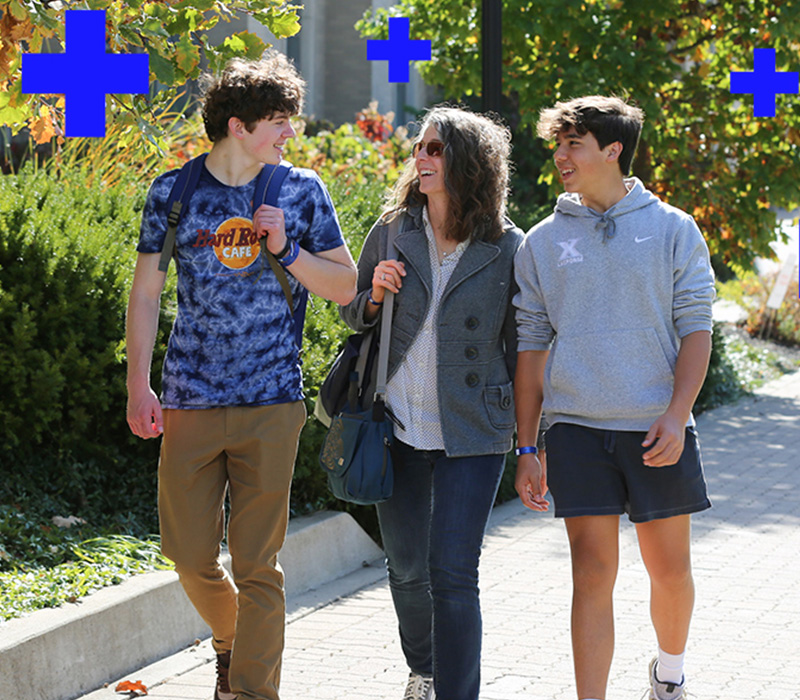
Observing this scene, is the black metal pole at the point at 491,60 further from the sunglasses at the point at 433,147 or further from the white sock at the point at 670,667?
the white sock at the point at 670,667

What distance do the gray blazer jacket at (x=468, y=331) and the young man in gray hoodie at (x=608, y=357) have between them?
0.11 m

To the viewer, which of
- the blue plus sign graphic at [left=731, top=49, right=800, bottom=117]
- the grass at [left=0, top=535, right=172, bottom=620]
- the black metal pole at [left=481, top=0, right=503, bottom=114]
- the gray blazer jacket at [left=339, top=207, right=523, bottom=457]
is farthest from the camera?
the blue plus sign graphic at [left=731, top=49, right=800, bottom=117]

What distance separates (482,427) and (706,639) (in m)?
1.88

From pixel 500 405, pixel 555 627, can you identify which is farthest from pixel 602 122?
pixel 555 627

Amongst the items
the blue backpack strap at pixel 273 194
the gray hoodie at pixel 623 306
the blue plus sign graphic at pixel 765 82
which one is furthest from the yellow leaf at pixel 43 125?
the blue plus sign graphic at pixel 765 82

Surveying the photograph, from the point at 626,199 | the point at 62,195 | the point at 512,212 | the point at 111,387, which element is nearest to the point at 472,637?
the point at 626,199

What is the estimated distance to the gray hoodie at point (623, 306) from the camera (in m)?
3.81

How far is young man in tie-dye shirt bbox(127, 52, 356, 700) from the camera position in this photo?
382 cm

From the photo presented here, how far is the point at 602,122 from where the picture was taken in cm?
388

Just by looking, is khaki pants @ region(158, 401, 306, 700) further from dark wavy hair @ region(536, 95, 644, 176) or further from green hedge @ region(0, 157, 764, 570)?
green hedge @ region(0, 157, 764, 570)

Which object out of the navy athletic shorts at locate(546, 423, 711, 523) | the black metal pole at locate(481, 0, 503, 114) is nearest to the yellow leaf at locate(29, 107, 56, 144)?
the navy athletic shorts at locate(546, 423, 711, 523)

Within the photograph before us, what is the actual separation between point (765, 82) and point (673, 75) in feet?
2.74

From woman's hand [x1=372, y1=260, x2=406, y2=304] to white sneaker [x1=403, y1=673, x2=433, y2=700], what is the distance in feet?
4.22

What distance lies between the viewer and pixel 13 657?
4199mm
